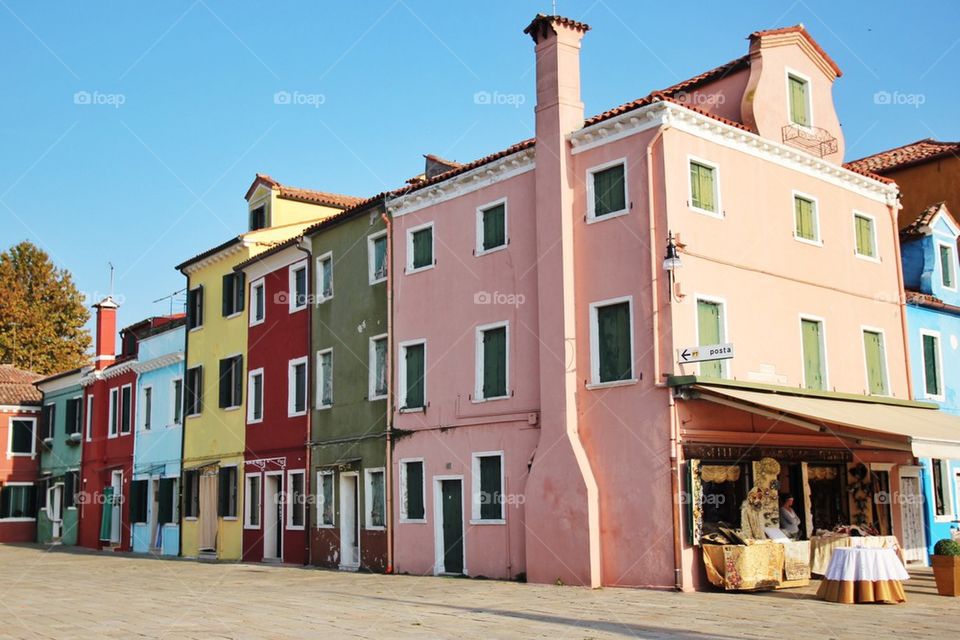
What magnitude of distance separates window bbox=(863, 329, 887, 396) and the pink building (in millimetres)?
63

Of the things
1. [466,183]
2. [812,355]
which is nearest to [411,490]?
[466,183]

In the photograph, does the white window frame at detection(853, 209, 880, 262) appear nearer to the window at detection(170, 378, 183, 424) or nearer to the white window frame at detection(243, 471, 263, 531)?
the white window frame at detection(243, 471, 263, 531)

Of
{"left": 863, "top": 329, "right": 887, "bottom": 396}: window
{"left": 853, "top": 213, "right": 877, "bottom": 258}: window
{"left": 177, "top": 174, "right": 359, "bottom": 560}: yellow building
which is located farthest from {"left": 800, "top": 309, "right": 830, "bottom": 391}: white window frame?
{"left": 177, "top": 174, "right": 359, "bottom": 560}: yellow building

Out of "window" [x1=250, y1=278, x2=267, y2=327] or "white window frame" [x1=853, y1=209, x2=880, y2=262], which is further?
"window" [x1=250, y1=278, x2=267, y2=327]

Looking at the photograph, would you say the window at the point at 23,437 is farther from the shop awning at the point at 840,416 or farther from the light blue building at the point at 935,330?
the light blue building at the point at 935,330

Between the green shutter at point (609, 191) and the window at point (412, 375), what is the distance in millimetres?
5256

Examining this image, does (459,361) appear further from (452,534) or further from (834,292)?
(834,292)

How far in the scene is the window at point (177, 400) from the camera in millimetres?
30984

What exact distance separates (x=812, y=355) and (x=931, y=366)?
498 cm

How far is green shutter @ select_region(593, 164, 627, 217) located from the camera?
1741 cm

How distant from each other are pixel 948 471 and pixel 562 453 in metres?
9.93

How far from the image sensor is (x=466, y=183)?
20.4 m

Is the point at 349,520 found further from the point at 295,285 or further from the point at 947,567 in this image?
the point at 947,567

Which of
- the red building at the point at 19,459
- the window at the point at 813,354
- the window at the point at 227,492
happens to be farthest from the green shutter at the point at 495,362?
the red building at the point at 19,459
